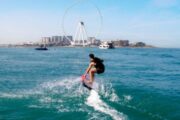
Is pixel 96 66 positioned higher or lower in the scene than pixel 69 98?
higher

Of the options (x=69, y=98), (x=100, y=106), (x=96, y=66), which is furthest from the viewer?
(x=69, y=98)

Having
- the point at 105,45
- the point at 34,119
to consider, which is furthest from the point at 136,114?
the point at 105,45

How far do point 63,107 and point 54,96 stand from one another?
3.54m

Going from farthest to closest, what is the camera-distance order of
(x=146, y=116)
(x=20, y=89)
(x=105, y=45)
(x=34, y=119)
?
(x=105, y=45), (x=20, y=89), (x=146, y=116), (x=34, y=119)

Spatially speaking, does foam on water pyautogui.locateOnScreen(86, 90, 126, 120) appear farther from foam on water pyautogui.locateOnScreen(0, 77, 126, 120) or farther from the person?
the person

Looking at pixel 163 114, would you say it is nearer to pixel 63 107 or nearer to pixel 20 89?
pixel 63 107

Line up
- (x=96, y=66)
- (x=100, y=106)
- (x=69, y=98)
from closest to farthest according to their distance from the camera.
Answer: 1. (x=100, y=106)
2. (x=96, y=66)
3. (x=69, y=98)

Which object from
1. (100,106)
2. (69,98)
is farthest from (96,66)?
(69,98)

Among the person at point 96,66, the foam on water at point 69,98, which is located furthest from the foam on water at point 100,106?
the person at point 96,66

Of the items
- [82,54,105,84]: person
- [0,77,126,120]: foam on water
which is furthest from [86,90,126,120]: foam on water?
[82,54,105,84]: person

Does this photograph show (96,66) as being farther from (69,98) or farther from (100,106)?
(69,98)

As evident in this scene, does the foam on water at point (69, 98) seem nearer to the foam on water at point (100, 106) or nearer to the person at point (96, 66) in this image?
the foam on water at point (100, 106)

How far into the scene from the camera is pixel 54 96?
24.1 metres

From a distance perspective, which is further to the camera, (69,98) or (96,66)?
(69,98)
